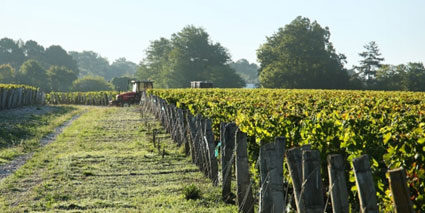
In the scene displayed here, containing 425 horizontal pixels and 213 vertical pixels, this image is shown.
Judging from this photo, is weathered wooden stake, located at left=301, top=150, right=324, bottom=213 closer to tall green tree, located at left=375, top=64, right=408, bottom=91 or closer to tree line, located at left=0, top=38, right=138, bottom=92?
tall green tree, located at left=375, top=64, right=408, bottom=91

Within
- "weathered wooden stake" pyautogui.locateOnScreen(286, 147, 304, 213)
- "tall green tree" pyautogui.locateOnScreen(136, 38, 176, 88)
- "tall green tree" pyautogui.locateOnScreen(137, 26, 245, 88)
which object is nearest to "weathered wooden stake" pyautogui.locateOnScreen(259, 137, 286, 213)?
"weathered wooden stake" pyautogui.locateOnScreen(286, 147, 304, 213)

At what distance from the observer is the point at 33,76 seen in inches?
4754

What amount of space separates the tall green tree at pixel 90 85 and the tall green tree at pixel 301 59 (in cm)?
5576

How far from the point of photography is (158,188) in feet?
38.3

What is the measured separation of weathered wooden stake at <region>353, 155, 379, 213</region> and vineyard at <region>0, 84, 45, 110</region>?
3695 centimetres

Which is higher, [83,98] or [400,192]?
[400,192]

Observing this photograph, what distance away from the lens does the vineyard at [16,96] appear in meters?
39.0

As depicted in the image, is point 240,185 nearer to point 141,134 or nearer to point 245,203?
point 245,203

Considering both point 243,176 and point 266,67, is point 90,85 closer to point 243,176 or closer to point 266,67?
point 266,67

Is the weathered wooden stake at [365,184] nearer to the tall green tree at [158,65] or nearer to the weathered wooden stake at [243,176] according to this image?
the weathered wooden stake at [243,176]

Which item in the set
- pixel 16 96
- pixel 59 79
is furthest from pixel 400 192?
pixel 59 79

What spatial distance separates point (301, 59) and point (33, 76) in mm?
62176

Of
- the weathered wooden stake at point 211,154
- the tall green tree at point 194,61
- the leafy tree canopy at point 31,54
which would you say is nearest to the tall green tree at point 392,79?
the tall green tree at point 194,61

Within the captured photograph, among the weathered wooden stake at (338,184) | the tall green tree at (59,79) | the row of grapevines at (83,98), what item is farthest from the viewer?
the tall green tree at (59,79)
